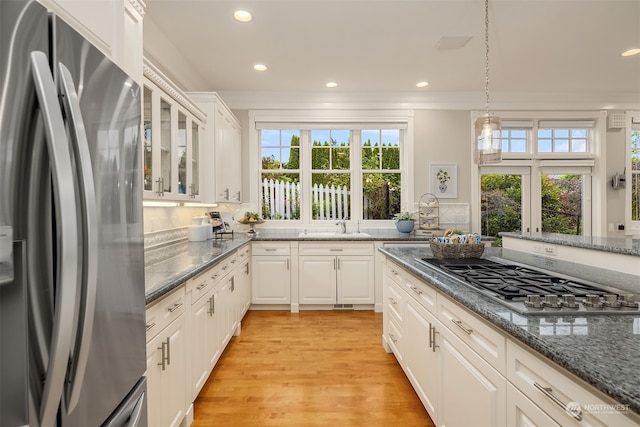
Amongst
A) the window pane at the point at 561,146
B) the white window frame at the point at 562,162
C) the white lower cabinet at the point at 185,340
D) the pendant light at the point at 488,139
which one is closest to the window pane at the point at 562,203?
the white window frame at the point at 562,162

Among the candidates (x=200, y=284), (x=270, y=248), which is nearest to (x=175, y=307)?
(x=200, y=284)

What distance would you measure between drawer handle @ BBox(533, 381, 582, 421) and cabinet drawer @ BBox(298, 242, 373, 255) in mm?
3095

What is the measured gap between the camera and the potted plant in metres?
4.29

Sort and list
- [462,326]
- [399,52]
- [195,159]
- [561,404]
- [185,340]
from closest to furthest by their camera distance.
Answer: [561,404], [462,326], [185,340], [195,159], [399,52]

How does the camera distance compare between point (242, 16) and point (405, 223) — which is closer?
point (242, 16)

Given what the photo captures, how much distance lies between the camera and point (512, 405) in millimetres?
1058

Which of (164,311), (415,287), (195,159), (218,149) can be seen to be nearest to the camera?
(164,311)

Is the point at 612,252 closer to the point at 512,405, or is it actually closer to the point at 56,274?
the point at 512,405

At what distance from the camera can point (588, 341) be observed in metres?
0.86

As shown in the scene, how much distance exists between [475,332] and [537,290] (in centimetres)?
31

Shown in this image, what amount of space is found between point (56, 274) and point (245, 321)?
10.6 ft

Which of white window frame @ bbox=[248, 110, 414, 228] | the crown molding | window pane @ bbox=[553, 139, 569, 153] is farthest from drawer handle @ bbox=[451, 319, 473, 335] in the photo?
window pane @ bbox=[553, 139, 569, 153]

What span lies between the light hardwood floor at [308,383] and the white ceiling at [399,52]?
2764mm

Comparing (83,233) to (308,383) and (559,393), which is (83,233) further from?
(308,383)
